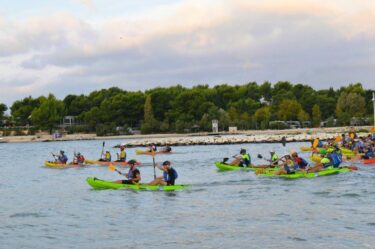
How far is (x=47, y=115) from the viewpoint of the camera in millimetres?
120625

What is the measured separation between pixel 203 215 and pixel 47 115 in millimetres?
103809

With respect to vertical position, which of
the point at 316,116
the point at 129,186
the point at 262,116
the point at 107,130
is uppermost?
the point at 262,116

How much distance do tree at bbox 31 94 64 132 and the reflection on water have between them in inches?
3529

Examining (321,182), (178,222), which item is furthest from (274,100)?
(178,222)

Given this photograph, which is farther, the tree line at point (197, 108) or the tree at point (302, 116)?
the tree line at point (197, 108)

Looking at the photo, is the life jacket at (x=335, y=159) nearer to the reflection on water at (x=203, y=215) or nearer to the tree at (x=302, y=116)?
the reflection on water at (x=203, y=215)

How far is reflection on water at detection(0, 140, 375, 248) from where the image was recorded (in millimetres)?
16938

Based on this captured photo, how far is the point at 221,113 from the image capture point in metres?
110

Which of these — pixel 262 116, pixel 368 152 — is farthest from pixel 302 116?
pixel 368 152

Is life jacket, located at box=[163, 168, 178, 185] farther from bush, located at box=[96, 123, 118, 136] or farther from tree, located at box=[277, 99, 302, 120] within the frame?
bush, located at box=[96, 123, 118, 136]

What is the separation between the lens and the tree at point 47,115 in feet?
393

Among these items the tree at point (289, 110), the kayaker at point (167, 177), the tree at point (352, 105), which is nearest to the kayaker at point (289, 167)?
the kayaker at point (167, 177)

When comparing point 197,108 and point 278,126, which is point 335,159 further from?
point 197,108

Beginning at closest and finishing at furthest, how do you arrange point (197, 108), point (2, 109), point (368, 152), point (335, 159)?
1. point (335, 159)
2. point (368, 152)
3. point (197, 108)
4. point (2, 109)
